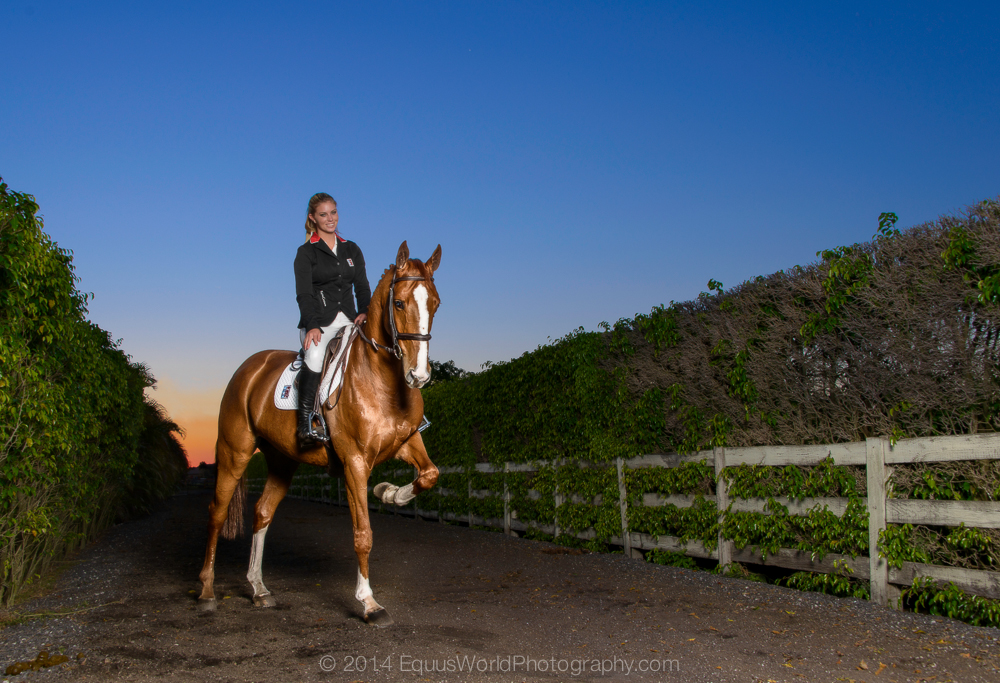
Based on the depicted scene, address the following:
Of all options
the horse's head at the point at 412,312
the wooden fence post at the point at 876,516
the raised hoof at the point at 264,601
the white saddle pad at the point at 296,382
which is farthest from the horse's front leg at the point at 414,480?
the wooden fence post at the point at 876,516

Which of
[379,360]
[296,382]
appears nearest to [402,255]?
[379,360]

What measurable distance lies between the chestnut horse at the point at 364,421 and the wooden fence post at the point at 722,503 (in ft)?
10.6

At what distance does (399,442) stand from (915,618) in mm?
4189

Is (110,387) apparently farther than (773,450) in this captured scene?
Yes

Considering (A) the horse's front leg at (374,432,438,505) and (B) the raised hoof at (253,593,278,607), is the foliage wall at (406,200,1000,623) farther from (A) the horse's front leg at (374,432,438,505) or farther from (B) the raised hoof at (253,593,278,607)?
(B) the raised hoof at (253,593,278,607)

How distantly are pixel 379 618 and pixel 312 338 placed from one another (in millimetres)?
2370

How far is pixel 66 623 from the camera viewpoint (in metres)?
5.48

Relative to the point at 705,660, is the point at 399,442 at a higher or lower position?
higher

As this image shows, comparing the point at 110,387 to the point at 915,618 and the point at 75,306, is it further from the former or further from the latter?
the point at 915,618

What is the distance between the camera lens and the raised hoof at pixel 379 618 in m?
5.18

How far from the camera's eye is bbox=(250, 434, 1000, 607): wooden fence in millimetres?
5023

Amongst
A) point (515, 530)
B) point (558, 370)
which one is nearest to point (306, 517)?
point (515, 530)

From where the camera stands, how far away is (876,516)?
18.7ft

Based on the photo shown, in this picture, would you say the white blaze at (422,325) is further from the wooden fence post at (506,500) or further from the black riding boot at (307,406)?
the wooden fence post at (506,500)
